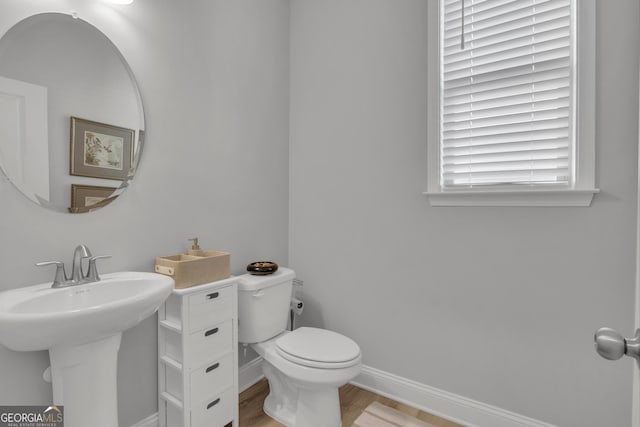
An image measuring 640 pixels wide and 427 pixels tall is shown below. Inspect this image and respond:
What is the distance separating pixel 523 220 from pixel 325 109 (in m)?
1.39

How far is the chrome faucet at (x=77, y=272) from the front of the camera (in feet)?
3.99

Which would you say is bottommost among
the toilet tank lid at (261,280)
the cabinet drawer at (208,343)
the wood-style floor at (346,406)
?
the wood-style floor at (346,406)

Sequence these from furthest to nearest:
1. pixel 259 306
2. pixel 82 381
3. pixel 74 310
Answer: pixel 259 306
pixel 82 381
pixel 74 310

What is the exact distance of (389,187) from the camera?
6.54 feet

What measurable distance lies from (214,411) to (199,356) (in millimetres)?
306

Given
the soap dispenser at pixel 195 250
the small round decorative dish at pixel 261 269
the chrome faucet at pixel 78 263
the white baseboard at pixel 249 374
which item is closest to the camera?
the chrome faucet at pixel 78 263

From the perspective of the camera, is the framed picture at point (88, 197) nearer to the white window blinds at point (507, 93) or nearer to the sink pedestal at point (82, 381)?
the sink pedestal at point (82, 381)

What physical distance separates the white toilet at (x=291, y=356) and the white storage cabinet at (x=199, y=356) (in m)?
0.16

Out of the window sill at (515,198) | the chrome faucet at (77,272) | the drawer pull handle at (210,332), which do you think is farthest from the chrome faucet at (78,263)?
the window sill at (515,198)

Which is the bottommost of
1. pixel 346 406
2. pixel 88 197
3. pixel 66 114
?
pixel 346 406

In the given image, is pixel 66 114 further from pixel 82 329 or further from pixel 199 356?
pixel 199 356

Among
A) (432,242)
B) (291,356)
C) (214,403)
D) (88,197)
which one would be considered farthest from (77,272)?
(432,242)

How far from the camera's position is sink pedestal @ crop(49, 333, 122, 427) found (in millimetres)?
1138

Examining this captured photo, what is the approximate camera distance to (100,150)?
1.43 m
